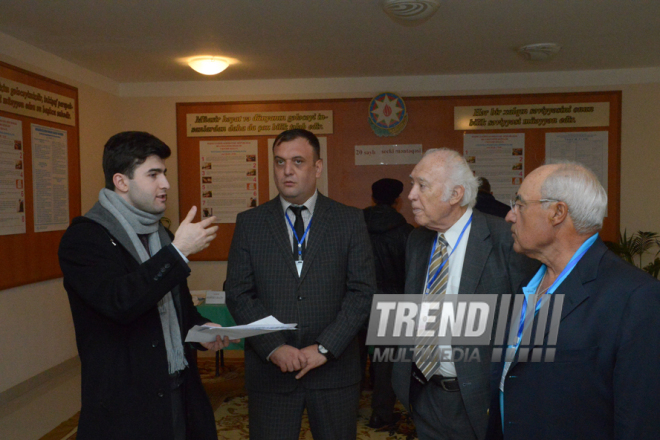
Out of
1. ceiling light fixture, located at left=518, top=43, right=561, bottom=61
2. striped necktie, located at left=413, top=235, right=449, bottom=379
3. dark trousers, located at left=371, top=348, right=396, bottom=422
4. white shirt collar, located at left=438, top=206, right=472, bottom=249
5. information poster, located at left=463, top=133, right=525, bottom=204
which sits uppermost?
ceiling light fixture, located at left=518, top=43, right=561, bottom=61

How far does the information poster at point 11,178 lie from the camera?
4160mm

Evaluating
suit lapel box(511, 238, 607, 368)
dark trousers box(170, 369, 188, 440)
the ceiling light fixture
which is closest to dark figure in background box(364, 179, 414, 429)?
the ceiling light fixture

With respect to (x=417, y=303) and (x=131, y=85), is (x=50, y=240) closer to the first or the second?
(x=131, y=85)

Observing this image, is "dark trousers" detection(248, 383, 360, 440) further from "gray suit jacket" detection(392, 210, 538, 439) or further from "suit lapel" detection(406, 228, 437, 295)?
"suit lapel" detection(406, 228, 437, 295)

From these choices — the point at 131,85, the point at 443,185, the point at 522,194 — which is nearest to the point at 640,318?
the point at 522,194

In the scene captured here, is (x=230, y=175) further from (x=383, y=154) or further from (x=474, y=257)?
(x=474, y=257)

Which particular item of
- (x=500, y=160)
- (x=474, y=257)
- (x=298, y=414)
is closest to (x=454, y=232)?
(x=474, y=257)

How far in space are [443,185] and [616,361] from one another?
916mm

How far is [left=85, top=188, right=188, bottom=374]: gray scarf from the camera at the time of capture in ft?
5.85

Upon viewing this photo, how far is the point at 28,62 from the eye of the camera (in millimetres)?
4527

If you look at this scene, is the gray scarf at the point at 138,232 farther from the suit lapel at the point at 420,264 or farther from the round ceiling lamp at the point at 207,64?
the round ceiling lamp at the point at 207,64

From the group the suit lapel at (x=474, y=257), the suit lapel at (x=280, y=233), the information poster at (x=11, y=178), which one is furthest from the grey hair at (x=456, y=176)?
the information poster at (x=11, y=178)

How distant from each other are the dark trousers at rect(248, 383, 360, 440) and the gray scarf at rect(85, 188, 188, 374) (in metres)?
0.50

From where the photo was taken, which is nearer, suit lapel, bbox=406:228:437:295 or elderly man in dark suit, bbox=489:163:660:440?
elderly man in dark suit, bbox=489:163:660:440
